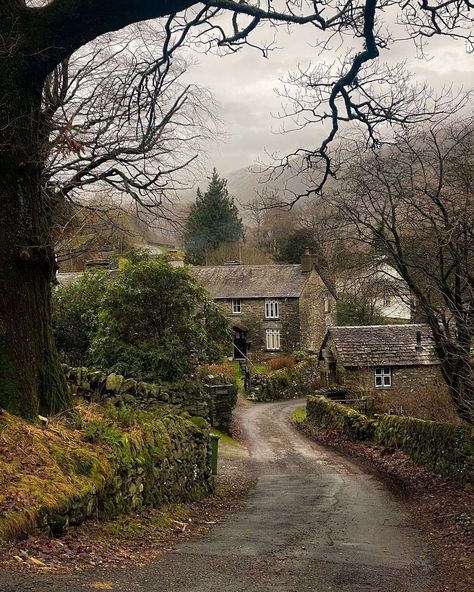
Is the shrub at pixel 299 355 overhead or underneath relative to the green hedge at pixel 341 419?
overhead

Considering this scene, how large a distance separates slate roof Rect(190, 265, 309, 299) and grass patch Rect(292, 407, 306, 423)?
50.6 feet

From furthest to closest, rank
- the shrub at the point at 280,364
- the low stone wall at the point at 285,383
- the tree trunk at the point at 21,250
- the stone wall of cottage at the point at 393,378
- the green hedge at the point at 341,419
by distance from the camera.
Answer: the shrub at the point at 280,364 < the low stone wall at the point at 285,383 < the stone wall of cottage at the point at 393,378 < the green hedge at the point at 341,419 < the tree trunk at the point at 21,250

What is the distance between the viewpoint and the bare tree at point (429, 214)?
46.5 feet

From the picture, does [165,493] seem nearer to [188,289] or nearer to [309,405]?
[188,289]

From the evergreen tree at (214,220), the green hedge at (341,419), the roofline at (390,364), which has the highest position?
the evergreen tree at (214,220)

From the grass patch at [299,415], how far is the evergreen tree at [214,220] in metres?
37.9

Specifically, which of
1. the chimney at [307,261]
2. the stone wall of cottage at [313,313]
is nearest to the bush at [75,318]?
the chimney at [307,261]

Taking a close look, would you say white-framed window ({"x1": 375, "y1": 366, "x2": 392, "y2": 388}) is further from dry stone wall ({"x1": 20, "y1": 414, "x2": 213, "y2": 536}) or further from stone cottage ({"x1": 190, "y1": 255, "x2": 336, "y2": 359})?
dry stone wall ({"x1": 20, "y1": 414, "x2": 213, "y2": 536})

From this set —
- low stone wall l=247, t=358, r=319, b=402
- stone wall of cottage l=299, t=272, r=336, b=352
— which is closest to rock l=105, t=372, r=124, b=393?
low stone wall l=247, t=358, r=319, b=402

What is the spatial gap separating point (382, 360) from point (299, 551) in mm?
29257

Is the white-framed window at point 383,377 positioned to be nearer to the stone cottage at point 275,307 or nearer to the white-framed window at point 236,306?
the stone cottage at point 275,307

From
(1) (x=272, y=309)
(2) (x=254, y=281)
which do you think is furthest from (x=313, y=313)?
(2) (x=254, y=281)

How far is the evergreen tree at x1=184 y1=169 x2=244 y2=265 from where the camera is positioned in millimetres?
74312

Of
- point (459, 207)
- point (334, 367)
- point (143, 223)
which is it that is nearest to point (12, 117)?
point (143, 223)
